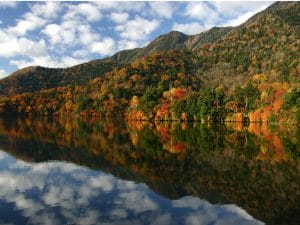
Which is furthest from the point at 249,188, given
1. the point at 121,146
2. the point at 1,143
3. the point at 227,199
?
the point at 1,143

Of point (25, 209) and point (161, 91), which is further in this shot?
point (161, 91)

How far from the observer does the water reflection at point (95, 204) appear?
1027 inches

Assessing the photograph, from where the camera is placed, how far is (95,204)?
30.0 m

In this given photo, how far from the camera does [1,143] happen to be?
247 ft

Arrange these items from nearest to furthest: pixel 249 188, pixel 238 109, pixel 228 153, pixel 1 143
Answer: pixel 249 188
pixel 228 153
pixel 1 143
pixel 238 109

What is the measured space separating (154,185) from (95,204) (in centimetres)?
810

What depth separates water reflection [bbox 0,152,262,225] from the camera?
2609cm

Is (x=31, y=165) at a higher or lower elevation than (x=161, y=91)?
lower

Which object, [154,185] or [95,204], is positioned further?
[154,185]

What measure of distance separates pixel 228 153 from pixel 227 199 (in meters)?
24.2

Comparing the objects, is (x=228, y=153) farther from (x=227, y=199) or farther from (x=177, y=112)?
(x=177, y=112)

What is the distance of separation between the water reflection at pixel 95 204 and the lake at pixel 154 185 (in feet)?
0.23

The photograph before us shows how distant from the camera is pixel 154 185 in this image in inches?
1435

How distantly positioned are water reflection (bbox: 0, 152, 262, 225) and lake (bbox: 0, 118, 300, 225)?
2.8 inches
